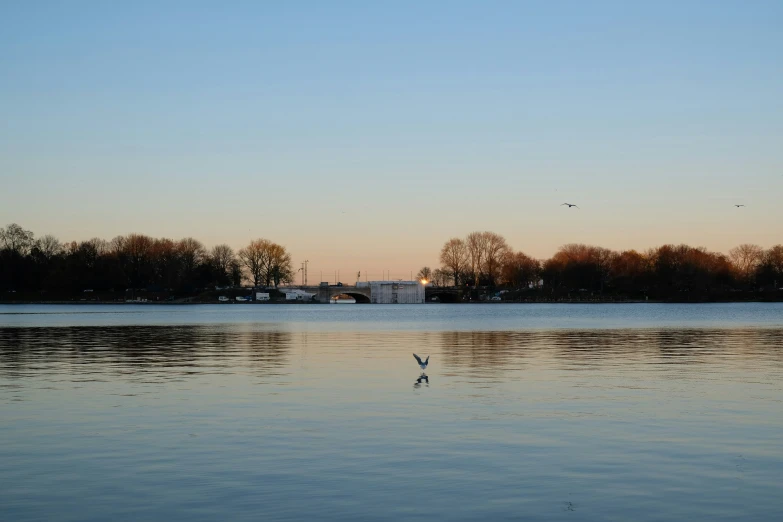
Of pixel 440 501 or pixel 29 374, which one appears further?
pixel 29 374

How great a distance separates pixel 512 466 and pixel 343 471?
326 centimetres

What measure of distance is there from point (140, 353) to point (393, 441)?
31.0 m

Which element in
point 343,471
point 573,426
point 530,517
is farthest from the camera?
point 573,426

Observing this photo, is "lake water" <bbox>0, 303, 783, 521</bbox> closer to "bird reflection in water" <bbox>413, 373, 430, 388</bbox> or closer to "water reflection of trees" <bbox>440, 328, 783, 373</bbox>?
"bird reflection in water" <bbox>413, 373, 430, 388</bbox>

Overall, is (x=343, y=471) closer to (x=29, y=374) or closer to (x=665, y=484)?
(x=665, y=484)

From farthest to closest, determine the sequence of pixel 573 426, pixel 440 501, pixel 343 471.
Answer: pixel 573 426 < pixel 343 471 < pixel 440 501

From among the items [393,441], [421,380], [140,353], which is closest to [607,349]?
[421,380]

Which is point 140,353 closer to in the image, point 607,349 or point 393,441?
point 607,349

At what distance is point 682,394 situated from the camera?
2789 cm

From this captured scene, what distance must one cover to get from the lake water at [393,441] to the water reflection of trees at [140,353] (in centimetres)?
65

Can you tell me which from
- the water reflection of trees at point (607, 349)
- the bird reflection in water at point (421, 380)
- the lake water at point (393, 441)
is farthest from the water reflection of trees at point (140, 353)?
the water reflection of trees at point (607, 349)

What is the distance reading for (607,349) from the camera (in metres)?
50.0

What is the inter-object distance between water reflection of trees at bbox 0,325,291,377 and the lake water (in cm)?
65

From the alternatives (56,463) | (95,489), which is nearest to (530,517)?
(95,489)
